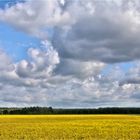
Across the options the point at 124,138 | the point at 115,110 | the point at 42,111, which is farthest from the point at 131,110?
the point at 124,138

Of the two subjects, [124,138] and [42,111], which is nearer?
[124,138]

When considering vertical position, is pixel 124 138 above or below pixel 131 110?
below

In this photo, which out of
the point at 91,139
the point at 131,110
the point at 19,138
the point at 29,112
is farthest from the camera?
the point at 29,112

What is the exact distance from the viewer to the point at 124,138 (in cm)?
3459

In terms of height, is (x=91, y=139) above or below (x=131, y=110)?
below

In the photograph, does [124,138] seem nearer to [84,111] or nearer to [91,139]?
[91,139]

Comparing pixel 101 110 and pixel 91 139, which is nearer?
pixel 91 139

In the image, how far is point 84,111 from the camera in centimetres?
17212

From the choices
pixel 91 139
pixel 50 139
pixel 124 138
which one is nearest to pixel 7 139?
pixel 50 139

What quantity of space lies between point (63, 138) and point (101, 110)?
141155mm

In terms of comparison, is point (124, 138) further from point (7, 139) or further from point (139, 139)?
point (7, 139)

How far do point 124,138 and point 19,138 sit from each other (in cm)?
959

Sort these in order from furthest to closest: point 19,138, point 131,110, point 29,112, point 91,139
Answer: point 29,112
point 131,110
point 19,138
point 91,139

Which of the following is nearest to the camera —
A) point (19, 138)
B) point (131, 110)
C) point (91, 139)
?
point (91, 139)
